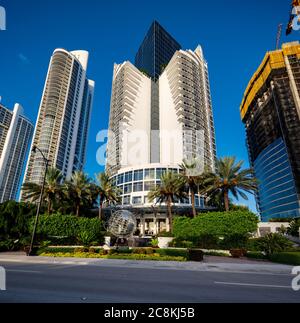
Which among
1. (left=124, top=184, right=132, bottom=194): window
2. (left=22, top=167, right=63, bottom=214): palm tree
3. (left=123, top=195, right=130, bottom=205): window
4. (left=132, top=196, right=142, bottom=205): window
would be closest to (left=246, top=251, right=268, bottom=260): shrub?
(left=22, top=167, right=63, bottom=214): palm tree

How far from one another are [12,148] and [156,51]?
125 metres

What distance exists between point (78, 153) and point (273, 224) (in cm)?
13265

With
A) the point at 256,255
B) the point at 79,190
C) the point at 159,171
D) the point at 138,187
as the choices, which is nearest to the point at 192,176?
the point at 256,255

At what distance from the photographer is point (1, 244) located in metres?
23.6

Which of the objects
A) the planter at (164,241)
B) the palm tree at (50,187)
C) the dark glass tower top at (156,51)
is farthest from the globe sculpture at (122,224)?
the dark glass tower top at (156,51)

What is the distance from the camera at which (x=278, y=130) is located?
108m

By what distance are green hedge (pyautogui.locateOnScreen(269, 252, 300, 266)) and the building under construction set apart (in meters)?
88.1

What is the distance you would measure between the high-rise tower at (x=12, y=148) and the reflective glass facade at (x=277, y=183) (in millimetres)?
161188

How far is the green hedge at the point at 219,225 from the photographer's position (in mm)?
25922

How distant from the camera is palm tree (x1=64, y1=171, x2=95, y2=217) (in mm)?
37781
